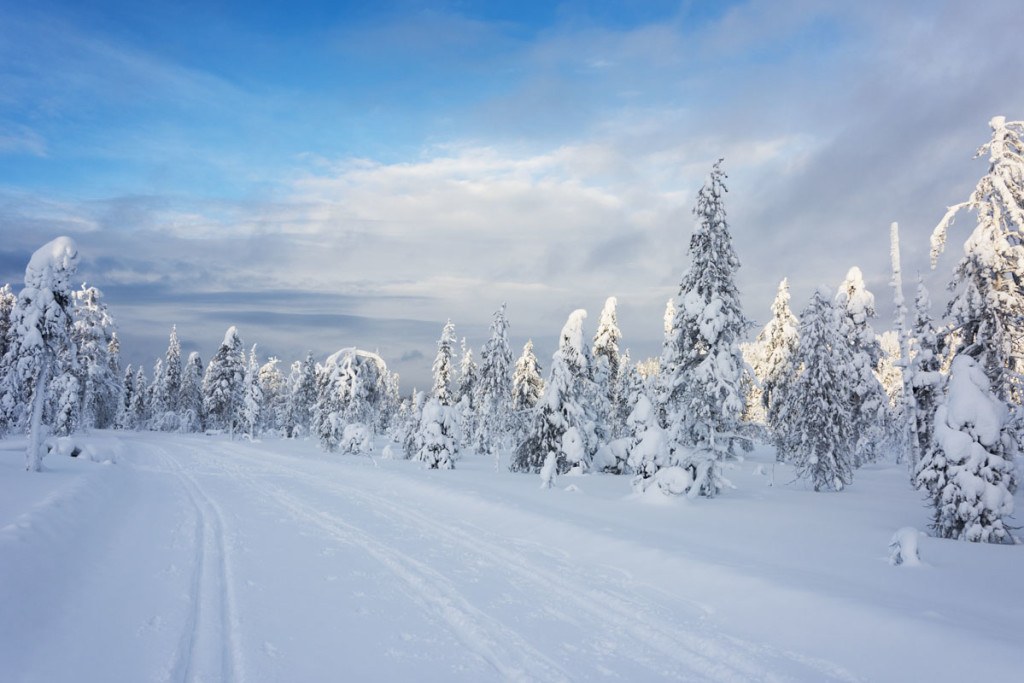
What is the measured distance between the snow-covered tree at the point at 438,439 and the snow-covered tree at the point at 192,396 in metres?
65.5

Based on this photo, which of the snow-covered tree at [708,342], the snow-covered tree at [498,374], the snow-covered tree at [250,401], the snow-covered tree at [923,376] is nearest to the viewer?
the snow-covered tree at [708,342]

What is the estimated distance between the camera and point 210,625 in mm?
7047

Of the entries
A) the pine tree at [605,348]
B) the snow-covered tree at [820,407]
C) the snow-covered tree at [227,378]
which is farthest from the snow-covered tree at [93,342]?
the snow-covered tree at [820,407]

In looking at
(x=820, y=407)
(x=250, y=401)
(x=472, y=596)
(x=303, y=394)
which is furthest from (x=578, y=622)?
(x=303, y=394)

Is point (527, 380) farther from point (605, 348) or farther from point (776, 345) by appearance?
point (776, 345)

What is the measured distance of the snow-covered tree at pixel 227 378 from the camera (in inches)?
2564

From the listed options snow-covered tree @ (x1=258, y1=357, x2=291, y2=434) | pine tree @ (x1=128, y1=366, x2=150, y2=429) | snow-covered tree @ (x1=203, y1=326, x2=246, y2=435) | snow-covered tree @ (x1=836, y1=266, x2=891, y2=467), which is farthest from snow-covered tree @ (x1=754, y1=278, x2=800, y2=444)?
pine tree @ (x1=128, y1=366, x2=150, y2=429)

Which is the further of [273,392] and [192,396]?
[273,392]

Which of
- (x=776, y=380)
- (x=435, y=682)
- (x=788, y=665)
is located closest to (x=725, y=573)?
(x=788, y=665)

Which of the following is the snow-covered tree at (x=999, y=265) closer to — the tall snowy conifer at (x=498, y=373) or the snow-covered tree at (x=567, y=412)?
the snow-covered tree at (x=567, y=412)

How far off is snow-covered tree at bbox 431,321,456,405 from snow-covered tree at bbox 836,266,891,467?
113 feet

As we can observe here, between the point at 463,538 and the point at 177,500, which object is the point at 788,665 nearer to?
the point at 463,538

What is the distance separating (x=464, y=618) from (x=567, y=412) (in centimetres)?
2845

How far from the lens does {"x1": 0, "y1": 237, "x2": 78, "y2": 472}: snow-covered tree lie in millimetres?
22281
